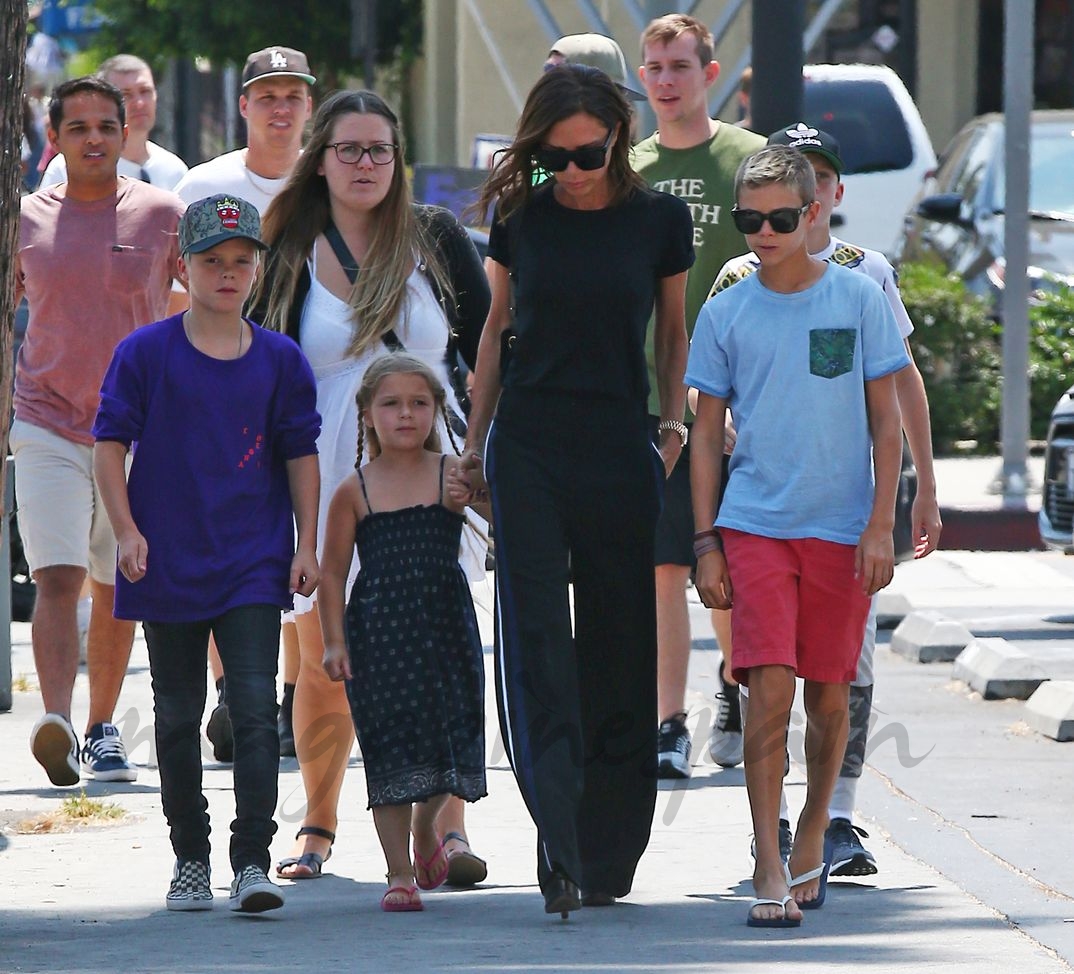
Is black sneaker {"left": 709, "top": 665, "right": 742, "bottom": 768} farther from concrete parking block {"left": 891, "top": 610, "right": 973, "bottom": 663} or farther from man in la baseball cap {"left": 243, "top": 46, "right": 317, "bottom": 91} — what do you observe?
man in la baseball cap {"left": 243, "top": 46, "right": 317, "bottom": 91}

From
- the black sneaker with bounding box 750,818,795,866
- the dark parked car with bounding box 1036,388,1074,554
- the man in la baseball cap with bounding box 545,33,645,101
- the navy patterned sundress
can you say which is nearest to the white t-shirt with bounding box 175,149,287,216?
the man in la baseball cap with bounding box 545,33,645,101

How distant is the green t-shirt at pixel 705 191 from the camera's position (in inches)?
298

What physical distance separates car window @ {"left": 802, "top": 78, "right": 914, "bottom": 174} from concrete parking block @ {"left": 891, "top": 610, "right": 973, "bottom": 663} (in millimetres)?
8730

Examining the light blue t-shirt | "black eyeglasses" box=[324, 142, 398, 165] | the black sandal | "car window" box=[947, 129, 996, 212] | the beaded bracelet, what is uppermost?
"car window" box=[947, 129, 996, 212]

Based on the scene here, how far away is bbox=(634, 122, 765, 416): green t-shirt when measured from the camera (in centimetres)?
757

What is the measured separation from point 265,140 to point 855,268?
2.53 m

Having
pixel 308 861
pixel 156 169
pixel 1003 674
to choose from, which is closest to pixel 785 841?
pixel 308 861

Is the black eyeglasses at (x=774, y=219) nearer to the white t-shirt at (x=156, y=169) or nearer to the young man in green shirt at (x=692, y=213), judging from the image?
the young man in green shirt at (x=692, y=213)

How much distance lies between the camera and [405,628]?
577cm

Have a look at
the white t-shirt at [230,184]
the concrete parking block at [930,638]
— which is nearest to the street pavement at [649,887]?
the concrete parking block at [930,638]

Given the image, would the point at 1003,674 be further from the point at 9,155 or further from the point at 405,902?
the point at 9,155

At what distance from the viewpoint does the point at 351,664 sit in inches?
229

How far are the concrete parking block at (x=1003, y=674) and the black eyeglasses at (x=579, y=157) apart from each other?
3809 millimetres

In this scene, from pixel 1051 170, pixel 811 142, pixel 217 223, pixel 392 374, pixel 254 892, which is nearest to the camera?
pixel 254 892
